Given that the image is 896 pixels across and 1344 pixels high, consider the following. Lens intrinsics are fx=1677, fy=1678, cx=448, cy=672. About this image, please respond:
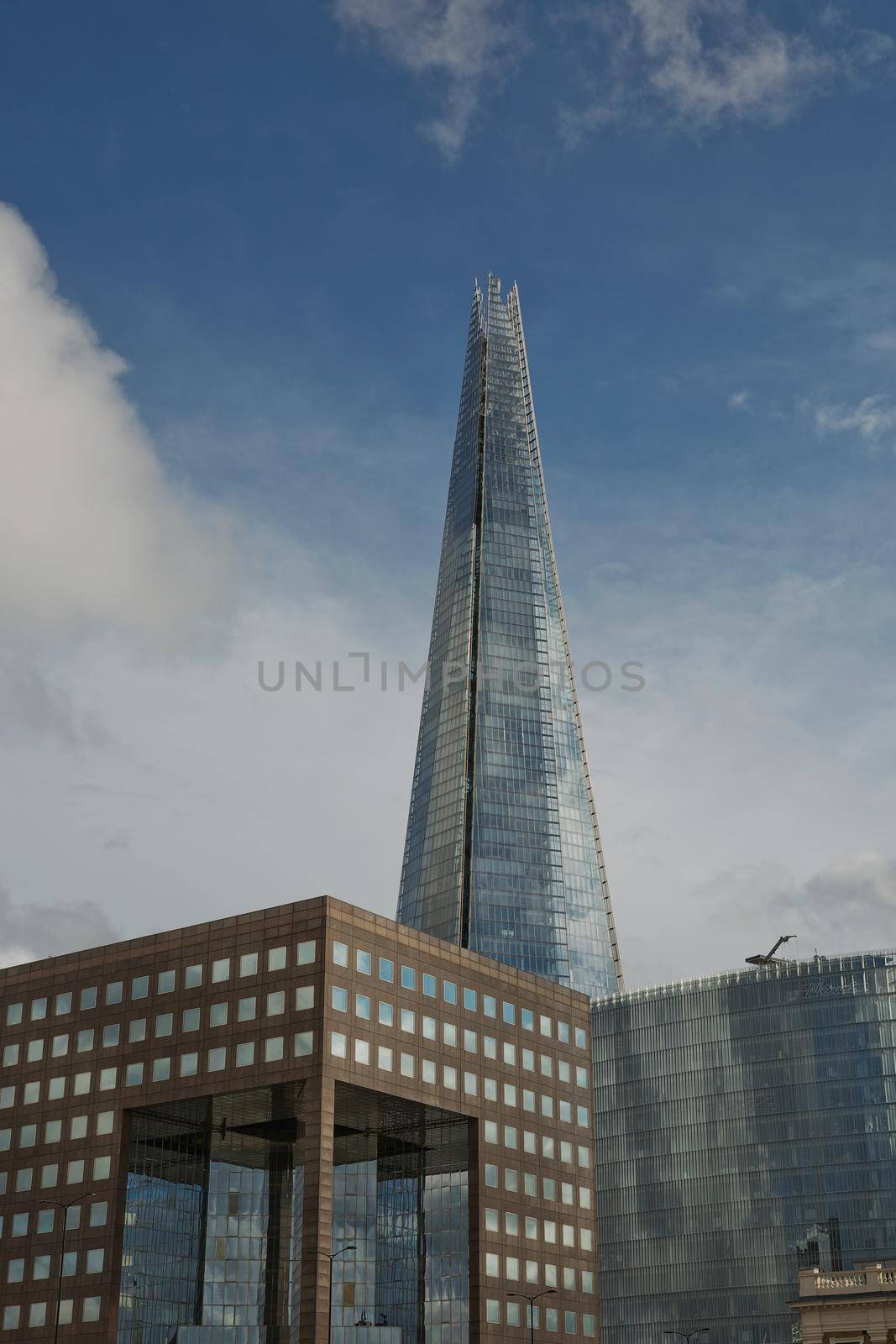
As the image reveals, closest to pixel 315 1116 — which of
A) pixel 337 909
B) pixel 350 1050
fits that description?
pixel 350 1050

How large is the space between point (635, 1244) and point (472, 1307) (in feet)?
187

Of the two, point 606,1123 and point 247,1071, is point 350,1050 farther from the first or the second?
point 606,1123

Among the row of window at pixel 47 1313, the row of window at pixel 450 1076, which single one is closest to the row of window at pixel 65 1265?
the row of window at pixel 47 1313

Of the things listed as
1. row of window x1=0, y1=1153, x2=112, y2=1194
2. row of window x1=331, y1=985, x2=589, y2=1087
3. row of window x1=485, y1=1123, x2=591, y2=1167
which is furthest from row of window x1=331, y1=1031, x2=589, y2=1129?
row of window x1=0, y1=1153, x2=112, y2=1194

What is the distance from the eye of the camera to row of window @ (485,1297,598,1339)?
127688mm

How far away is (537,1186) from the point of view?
449 feet

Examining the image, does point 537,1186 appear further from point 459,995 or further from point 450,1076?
point 459,995

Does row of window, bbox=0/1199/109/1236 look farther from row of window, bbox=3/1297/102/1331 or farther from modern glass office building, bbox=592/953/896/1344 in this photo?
modern glass office building, bbox=592/953/896/1344

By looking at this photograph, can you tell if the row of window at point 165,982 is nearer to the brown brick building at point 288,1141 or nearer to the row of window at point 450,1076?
the brown brick building at point 288,1141

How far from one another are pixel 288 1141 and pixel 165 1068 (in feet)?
48.0

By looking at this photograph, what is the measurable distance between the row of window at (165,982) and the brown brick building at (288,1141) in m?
0.20

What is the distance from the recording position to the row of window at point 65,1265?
406 ft

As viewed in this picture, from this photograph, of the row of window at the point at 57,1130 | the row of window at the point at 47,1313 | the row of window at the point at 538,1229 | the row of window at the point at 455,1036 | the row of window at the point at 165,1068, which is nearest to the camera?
the row of window at the point at 165,1068

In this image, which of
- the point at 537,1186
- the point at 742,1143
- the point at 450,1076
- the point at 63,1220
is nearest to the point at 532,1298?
the point at 537,1186
